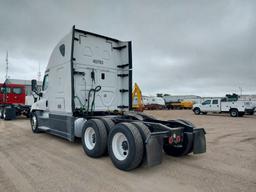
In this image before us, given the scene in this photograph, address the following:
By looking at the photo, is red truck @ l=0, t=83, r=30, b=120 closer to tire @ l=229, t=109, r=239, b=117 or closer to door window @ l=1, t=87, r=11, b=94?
door window @ l=1, t=87, r=11, b=94

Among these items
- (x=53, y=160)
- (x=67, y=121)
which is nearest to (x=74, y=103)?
(x=67, y=121)

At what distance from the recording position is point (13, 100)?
14.7 m

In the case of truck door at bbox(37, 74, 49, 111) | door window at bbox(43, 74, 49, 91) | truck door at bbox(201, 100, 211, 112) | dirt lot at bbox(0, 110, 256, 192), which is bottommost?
dirt lot at bbox(0, 110, 256, 192)

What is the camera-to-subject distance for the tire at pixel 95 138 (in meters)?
4.52

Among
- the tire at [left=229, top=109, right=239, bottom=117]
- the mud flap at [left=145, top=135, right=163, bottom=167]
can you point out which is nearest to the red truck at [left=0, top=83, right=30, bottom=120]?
the mud flap at [left=145, top=135, right=163, bottom=167]

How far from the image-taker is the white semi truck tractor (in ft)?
12.8

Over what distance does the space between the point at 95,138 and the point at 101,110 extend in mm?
1996

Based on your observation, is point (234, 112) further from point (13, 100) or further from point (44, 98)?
point (13, 100)

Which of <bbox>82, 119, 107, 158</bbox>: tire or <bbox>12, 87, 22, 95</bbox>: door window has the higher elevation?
<bbox>12, 87, 22, 95</bbox>: door window

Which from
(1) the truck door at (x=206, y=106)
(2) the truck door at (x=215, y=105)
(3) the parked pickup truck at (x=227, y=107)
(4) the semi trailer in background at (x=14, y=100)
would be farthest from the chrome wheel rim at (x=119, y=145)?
(1) the truck door at (x=206, y=106)

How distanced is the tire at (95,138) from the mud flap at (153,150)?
1409 millimetres

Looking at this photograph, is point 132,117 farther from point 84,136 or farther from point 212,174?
point 212,174

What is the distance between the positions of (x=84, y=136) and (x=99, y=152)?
77 cm

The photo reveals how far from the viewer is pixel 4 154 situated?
4.91 metres
